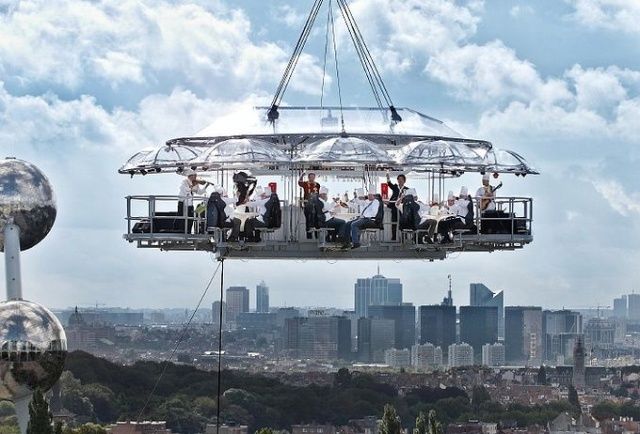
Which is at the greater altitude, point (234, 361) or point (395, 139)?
point (395, 139)

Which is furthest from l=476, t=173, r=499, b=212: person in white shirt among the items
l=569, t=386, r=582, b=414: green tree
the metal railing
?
l=569, t=386, r=582, b=414: green tree

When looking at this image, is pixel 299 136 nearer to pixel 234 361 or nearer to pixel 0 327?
pixel 0 327

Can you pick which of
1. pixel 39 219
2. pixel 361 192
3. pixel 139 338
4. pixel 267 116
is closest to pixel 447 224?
pixel 361 192

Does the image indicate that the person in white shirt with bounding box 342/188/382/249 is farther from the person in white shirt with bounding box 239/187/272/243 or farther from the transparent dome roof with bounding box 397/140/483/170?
the person in white shirt with bounding box 239/187/272/243

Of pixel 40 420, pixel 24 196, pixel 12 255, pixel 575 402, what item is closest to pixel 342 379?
pixel 575 402

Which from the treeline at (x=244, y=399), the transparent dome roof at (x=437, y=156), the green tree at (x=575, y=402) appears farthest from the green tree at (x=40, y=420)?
the green tree at (x=575, y=402)

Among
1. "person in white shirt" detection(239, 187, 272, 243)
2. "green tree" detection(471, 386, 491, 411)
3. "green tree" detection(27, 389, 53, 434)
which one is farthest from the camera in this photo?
"green tree" detection(471, 386, 491, 411)
